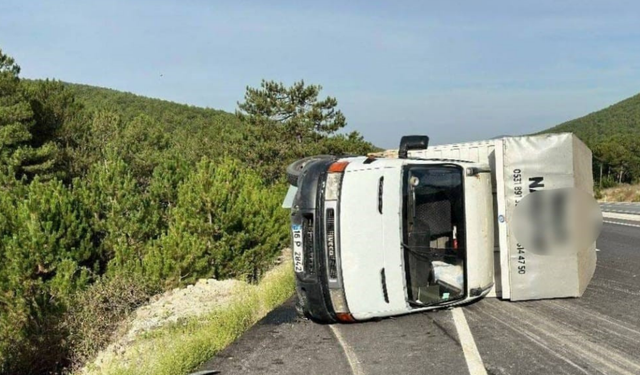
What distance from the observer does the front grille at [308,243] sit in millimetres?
6012

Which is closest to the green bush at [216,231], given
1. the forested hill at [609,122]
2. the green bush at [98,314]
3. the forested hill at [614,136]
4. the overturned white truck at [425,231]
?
the green bush at [98,314]

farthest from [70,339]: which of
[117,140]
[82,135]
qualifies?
[117,140]

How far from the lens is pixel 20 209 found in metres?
17.3

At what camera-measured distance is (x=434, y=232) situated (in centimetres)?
664

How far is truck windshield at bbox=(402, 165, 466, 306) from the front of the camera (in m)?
6.06

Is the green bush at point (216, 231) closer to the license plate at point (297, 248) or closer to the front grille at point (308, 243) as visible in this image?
the license plate at point (297, 248)

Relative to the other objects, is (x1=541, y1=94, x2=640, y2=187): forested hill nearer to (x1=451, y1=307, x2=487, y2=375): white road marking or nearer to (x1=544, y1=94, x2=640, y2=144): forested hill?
(x1=544, y1=94, x2=640, y2=144): forested hill

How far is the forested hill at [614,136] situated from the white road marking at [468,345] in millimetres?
76544

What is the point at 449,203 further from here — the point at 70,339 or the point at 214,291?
the point at 70,339

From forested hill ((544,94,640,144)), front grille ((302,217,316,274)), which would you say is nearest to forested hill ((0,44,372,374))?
front grille ((302,217,316,274))

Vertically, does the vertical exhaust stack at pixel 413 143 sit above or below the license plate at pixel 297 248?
above

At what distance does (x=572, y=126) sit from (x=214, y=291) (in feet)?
460

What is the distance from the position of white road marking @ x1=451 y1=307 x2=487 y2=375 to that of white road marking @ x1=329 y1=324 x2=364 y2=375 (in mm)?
992

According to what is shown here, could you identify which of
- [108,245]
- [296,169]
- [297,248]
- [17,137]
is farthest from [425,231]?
[17,137]
